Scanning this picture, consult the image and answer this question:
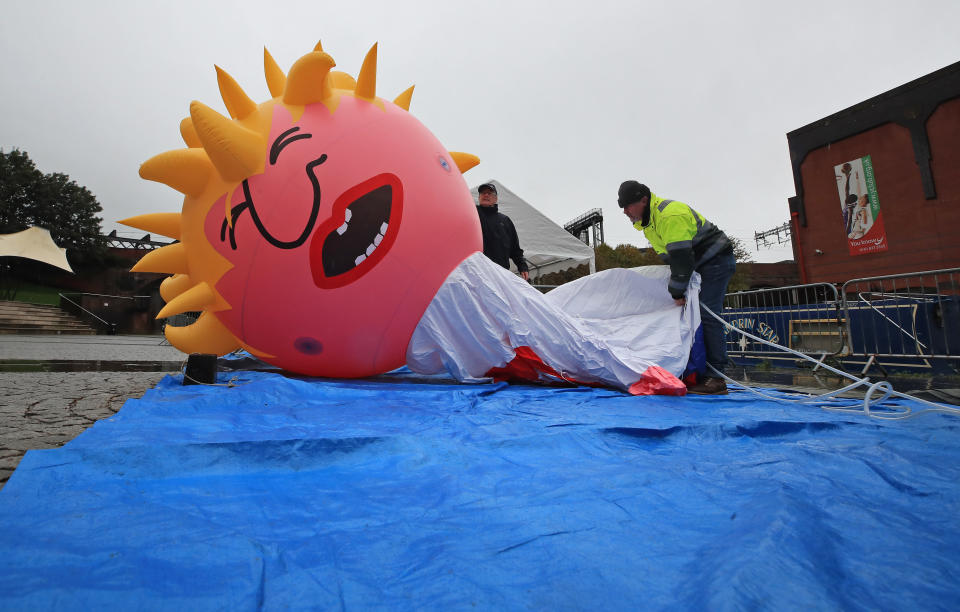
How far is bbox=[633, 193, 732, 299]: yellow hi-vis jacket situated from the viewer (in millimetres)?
3648

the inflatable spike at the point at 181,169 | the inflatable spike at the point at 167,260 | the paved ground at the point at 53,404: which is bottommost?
the paved ground at the point at 53,404

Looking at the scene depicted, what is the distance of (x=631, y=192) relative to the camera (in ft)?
12.4

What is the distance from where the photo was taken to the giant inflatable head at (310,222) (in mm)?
3178

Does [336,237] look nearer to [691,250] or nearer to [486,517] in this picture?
[486,517]

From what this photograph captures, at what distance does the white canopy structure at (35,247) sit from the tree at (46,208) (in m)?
0.94

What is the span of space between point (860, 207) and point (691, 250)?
14154mm

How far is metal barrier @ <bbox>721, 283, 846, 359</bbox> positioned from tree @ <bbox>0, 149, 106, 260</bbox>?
95.6 feet

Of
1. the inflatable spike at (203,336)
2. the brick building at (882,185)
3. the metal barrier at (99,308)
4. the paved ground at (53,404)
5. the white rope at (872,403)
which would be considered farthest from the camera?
the metal barrier at (99,308)

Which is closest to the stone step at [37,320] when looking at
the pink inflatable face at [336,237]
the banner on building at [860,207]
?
the pink inflatable face at [336,237]

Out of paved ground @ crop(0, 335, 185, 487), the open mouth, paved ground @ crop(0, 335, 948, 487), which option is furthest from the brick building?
paved ground @ crop(0, 335, 185, 487)

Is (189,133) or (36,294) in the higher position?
(36,294)

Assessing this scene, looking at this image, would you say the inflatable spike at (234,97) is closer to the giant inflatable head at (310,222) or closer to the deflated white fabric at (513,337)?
the giant inflatable head at (310,222)

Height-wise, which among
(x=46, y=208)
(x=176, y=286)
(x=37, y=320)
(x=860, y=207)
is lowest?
(x=176, y=286)

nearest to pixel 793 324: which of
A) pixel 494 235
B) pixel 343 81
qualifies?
pixel 494 235
